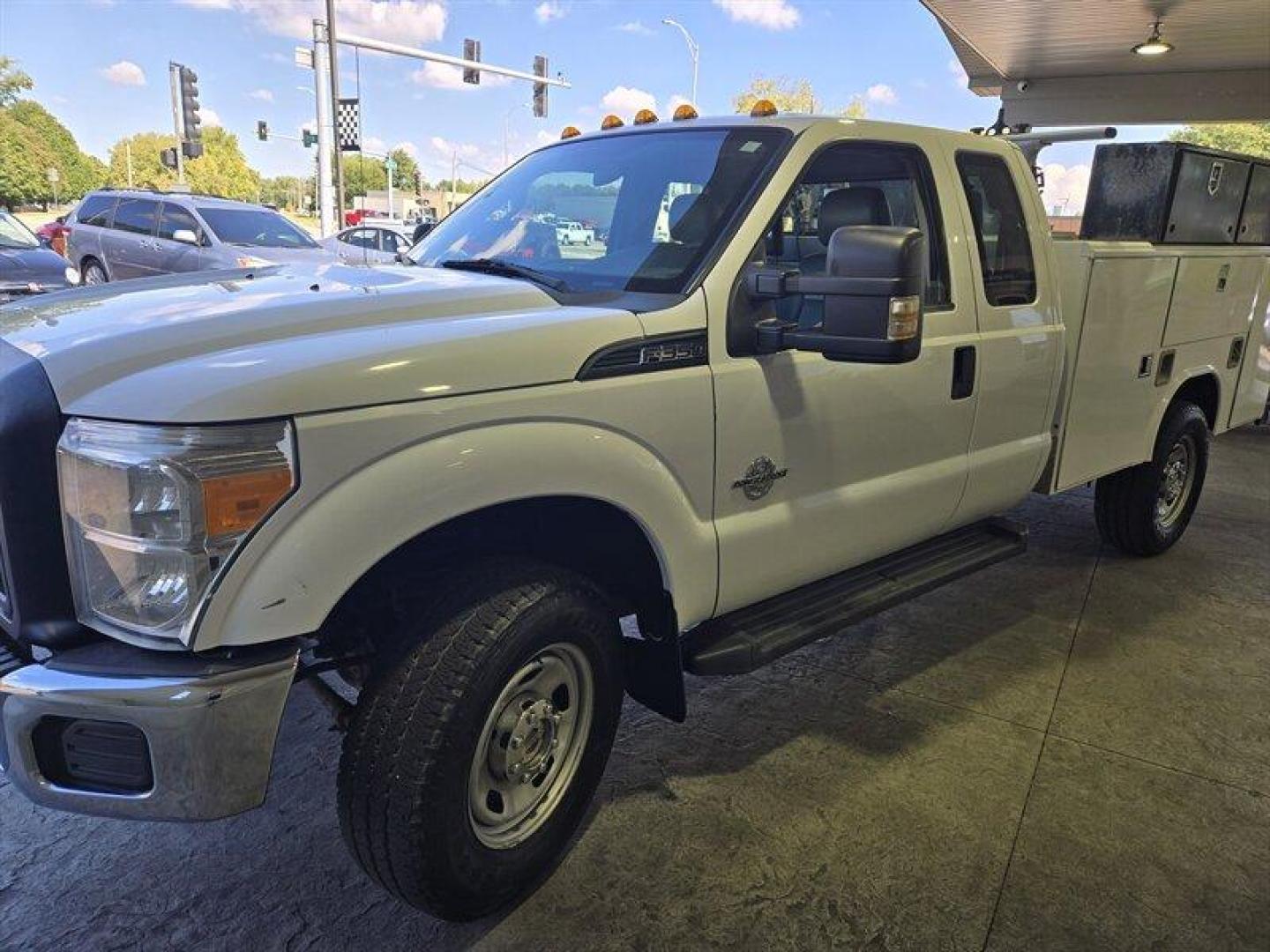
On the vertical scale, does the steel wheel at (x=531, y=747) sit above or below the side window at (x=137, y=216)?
below

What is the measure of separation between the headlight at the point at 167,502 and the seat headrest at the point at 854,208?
1956 mm

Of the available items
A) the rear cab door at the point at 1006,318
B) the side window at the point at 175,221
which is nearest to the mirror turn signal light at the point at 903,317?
the rear cab door at the point at 1006,318

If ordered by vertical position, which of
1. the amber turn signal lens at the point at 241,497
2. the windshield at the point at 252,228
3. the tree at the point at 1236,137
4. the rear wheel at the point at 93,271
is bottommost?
the rear wheel at the point at 93,271

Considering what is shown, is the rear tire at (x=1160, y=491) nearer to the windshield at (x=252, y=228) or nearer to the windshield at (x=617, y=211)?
the windshield at (x=617, y=211)

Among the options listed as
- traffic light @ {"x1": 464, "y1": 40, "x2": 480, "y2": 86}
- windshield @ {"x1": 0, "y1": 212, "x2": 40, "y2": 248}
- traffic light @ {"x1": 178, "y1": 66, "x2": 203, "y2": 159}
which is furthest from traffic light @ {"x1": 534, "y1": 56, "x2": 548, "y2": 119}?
windshield @ {"x1": 0, "y1": 212, "x2": 40, "y2": 248}

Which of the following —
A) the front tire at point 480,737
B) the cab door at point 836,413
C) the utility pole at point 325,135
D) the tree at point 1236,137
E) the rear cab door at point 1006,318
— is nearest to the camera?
the front tire at point 480,737

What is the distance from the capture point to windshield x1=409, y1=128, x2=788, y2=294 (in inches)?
107

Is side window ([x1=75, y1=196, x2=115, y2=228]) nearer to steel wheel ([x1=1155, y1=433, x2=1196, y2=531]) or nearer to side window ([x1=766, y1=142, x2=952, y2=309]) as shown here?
side window ([x1=766, y1=142, x2=952, y2=309])

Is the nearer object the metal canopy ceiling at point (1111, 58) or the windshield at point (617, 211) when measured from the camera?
the windshield at point (617, 211)

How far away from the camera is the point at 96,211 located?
1379 centimetres

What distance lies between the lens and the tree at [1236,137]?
3450 cm

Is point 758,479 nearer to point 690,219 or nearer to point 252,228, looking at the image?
point 690,219

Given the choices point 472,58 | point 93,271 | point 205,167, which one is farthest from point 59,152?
point 93,271

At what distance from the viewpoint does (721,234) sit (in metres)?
Result: 2.66
